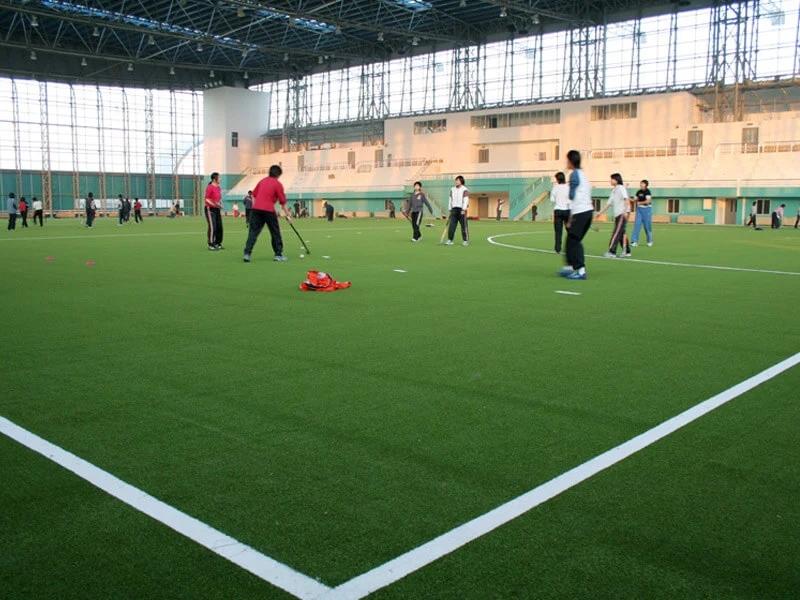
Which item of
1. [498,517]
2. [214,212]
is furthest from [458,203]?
[498,517]

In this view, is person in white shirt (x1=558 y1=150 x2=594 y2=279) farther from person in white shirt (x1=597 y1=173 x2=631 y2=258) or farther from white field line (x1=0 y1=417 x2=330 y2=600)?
white field line (x1=0 y1=417 x2=330 y2=600)

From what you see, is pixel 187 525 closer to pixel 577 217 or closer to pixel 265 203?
pixel 577 217

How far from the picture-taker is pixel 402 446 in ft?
13.5

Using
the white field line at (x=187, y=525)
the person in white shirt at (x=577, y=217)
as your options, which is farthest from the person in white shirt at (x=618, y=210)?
the white field line at (x=187, y=525)

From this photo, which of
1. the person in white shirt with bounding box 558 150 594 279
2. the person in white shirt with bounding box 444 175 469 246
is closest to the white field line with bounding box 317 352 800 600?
the person in white shirt with bounding box 558 150 594 279

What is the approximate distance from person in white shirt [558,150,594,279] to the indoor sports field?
333cm

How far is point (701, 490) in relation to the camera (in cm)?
353

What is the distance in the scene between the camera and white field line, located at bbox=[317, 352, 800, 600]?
2.68 meters

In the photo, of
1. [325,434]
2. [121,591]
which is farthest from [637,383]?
[121,591]

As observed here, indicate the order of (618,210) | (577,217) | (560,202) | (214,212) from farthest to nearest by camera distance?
(214,212) < (560,202) < (618,210) < (577,217)

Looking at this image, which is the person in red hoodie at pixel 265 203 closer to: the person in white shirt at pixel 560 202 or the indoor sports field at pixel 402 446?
the person in white shirt at pixel 560 202

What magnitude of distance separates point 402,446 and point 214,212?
16.5 meters

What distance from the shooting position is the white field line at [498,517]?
2682 millimetres

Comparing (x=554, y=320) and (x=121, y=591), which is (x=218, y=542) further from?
(x=554, y=320)
